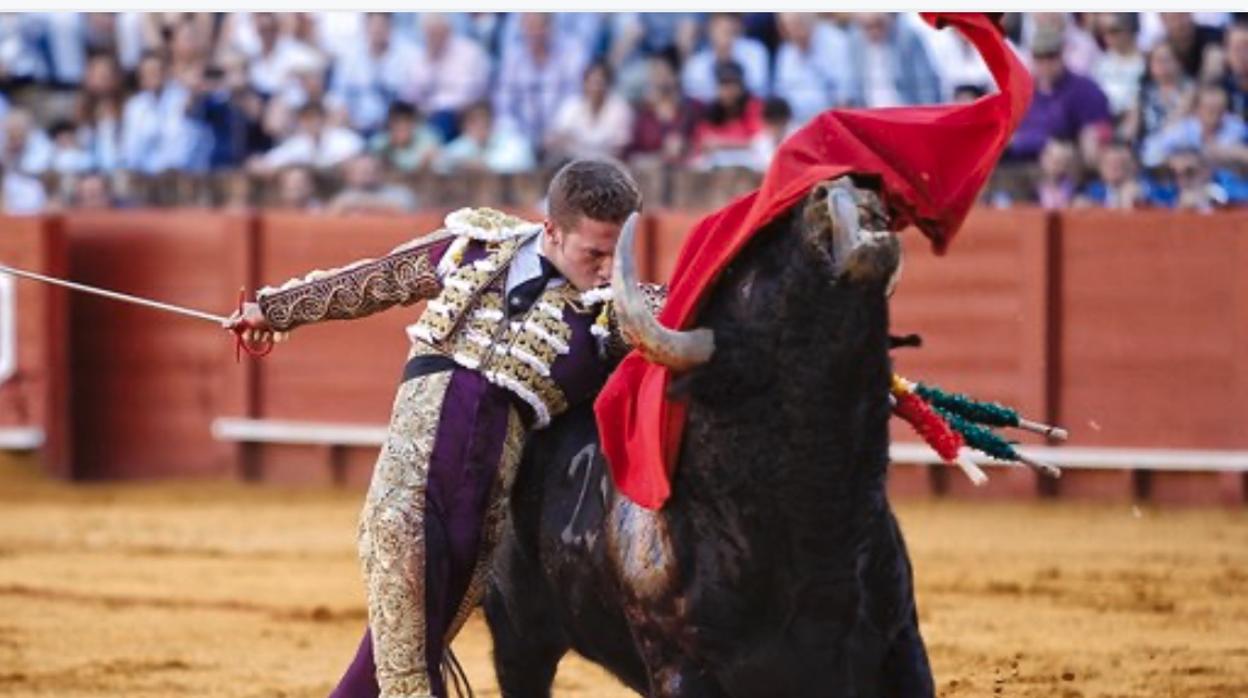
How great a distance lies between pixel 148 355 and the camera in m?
12.1

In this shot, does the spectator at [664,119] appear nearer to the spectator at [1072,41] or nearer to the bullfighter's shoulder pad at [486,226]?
the spectator at [1072,41]

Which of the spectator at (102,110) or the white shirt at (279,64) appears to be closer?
the white shirt at (279,64)

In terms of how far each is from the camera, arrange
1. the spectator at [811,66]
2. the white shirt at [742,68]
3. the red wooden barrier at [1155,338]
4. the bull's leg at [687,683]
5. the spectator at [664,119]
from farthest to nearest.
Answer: the spectator at [664,119]
the white shirt at [742,68]
the spectator at [811,66]
the red wooden barrier at [1155,338]
the bull's leg at [687,683]

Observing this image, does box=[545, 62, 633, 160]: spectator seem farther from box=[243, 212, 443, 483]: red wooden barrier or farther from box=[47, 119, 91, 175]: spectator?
box=[47, 119, 91, 175]: spectator

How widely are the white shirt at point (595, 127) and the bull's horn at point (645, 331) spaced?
25.0 ft

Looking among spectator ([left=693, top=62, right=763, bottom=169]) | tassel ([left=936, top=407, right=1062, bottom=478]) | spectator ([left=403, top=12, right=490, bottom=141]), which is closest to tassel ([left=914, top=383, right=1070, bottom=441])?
tassel ([left=936, top=407, right=1062, bottom=478])

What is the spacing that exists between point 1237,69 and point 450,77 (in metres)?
3.75

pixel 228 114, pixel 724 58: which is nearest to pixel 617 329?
pixel 724 58

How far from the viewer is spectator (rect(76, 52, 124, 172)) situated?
42.0ft

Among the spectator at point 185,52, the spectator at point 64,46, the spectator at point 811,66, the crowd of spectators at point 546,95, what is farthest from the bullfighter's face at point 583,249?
the spectator at point 64,46

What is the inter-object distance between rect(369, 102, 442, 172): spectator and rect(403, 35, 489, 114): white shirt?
0.08 metres

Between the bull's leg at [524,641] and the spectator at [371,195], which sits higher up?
the spectator at [371,195]

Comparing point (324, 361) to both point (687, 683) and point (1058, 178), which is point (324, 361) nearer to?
point (1058, 178)

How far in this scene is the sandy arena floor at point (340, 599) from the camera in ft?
20.6
